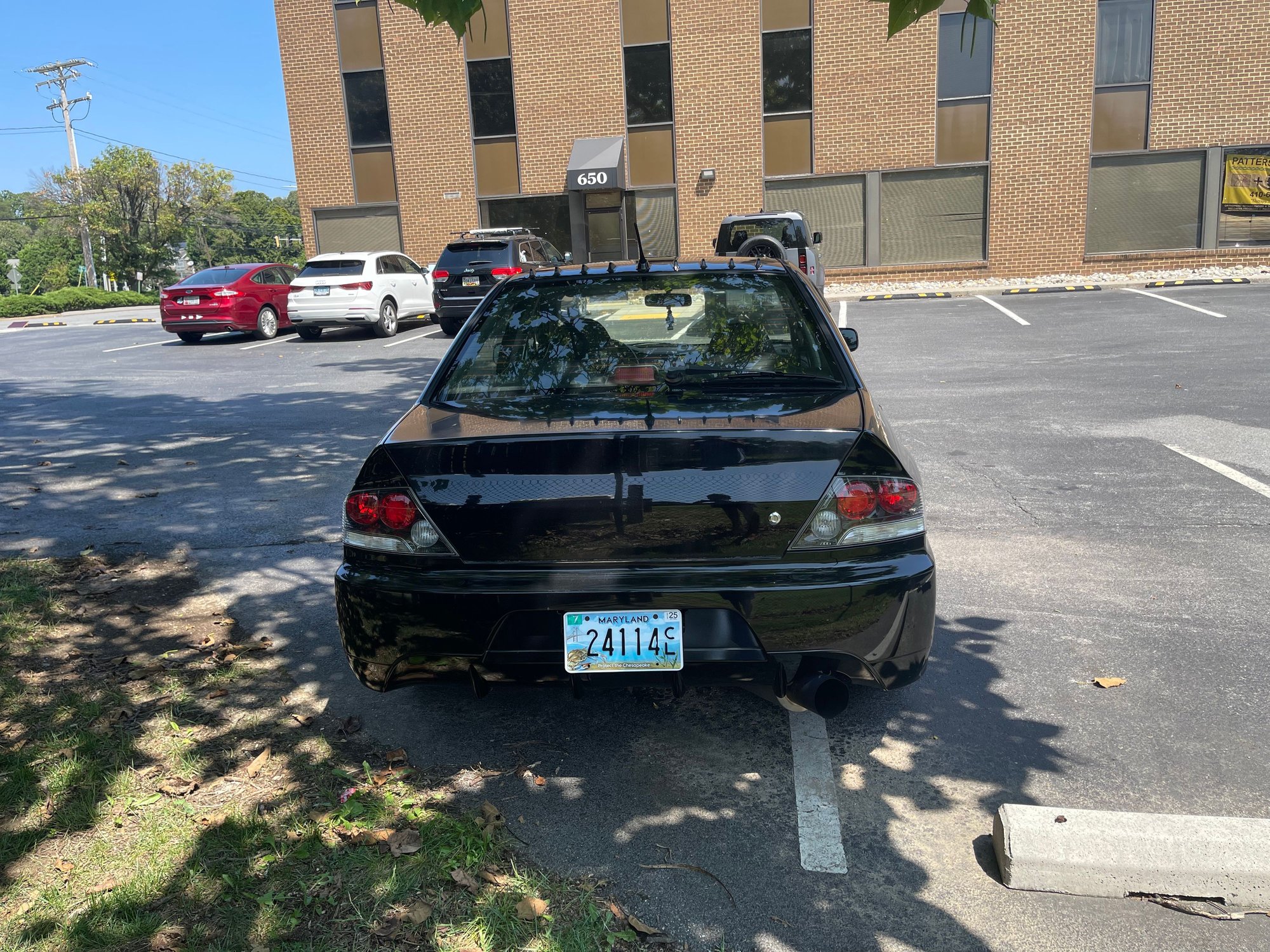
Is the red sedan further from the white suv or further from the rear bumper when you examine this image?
the rear bumper

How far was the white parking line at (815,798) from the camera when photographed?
2900 mm

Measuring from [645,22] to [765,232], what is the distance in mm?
8772

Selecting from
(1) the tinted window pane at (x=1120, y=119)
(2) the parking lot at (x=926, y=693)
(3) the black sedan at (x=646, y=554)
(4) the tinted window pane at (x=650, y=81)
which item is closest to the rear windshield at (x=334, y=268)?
(4) the tinted window pane at (x=650, y=81)

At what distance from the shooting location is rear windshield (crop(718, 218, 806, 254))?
17.5 m

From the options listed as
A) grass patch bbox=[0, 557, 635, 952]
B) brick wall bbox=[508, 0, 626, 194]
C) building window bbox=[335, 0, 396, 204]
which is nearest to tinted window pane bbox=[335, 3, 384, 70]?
building window bbox=[335, 0, 396, 204]

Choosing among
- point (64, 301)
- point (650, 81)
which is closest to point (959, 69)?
point (650, 81)

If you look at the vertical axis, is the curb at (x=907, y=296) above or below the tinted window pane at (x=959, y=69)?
below

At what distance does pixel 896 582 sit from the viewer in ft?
10.0

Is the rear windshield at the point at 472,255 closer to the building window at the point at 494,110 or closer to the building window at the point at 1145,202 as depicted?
the building window at the point at 494,110

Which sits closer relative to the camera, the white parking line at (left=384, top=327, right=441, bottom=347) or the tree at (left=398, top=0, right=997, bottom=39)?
the tree at (left=398, top=0, right=997, bottom=39)

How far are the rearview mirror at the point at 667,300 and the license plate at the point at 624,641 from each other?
159 cm

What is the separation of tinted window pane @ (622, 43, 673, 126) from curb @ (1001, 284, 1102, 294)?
8.85 meters

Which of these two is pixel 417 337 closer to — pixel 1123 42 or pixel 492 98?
pixel 492 98

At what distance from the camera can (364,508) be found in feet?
10.7
